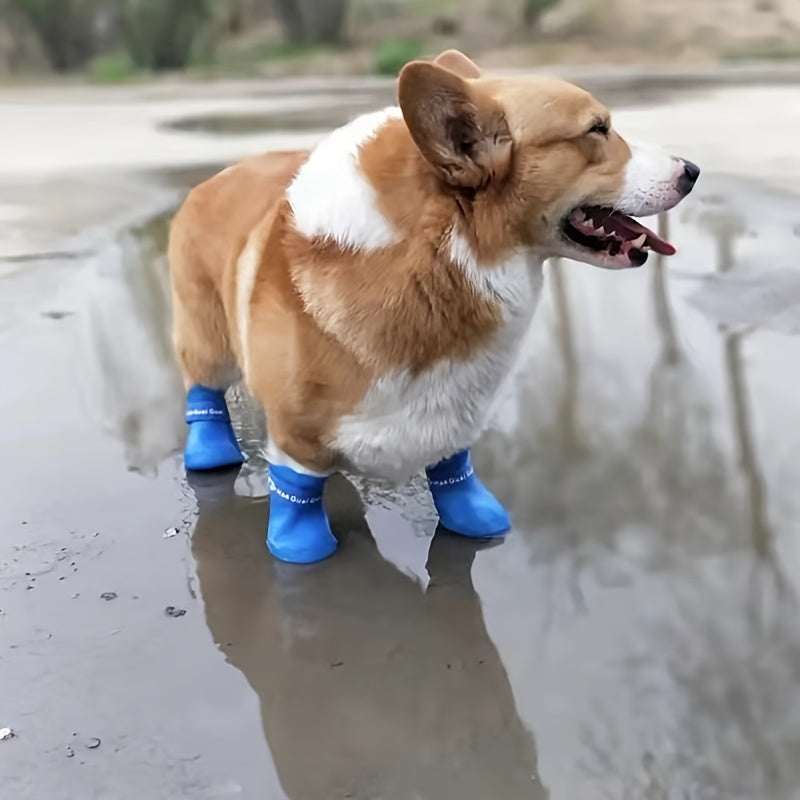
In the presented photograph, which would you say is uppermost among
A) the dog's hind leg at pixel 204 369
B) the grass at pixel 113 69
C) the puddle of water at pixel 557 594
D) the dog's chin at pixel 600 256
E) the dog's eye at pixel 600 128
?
the dog's eye at pixel 600 128

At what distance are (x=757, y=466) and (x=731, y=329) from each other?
50.7 inches

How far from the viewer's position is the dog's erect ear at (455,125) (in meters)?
2.20

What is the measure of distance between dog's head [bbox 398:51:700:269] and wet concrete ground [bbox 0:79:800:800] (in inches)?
38.2

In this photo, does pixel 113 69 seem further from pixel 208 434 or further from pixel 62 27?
pixel 208 434

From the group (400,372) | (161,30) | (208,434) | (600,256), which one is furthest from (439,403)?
(161,30)

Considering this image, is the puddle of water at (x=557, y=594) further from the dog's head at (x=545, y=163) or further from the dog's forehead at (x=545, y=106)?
the dog's forehead at (x=545, y=106)

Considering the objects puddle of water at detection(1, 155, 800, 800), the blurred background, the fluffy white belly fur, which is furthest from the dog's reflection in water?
the blurred background

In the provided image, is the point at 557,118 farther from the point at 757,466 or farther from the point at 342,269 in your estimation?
the point at 757,466

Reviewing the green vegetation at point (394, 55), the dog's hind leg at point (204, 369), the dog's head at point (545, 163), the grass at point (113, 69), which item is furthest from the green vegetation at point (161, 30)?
the dog's head at point (545, 163)

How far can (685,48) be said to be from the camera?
1752cm

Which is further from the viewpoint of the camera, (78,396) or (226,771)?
(78,396)

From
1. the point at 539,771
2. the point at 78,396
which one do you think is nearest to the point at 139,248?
the point at 78,396

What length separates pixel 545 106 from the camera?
236 centimetres

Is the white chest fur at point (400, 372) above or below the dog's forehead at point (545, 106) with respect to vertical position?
below
